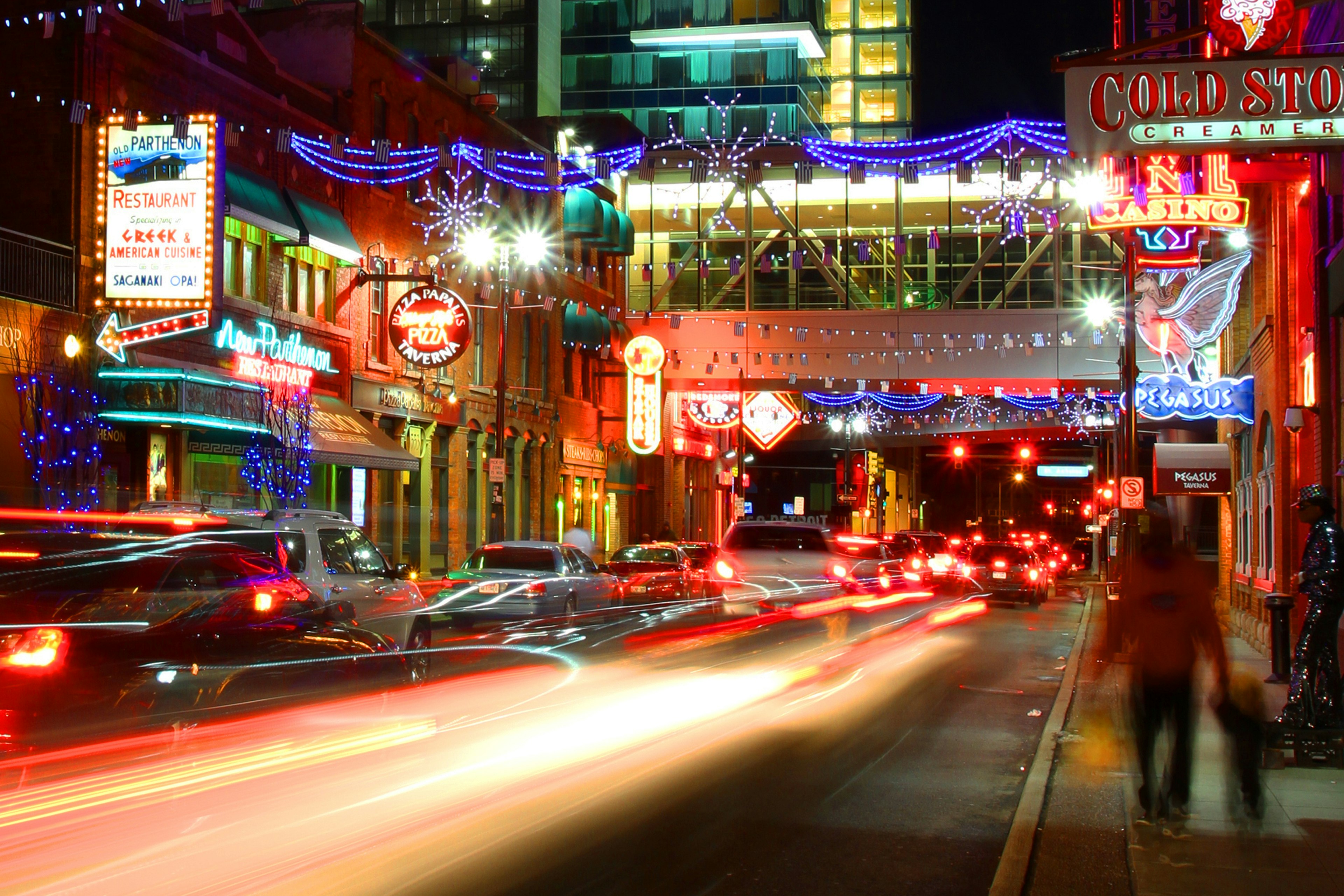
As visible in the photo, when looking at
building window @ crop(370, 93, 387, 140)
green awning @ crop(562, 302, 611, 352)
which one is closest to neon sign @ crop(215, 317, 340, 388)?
building window @ crop(370, 93, 387, 140)

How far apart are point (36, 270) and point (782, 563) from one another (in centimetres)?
1250

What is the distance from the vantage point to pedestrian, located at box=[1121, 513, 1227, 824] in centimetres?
869

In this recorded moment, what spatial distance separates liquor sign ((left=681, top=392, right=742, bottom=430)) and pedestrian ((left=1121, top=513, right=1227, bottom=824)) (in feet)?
137

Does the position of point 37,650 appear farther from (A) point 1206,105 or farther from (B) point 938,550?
(B) point 938,550

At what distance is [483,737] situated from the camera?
33.7 feet

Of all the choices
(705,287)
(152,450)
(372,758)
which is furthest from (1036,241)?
(372,758)

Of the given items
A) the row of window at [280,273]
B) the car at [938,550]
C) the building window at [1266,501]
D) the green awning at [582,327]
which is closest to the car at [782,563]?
the building window at [1266,501]

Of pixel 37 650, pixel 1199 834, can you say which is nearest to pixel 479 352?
pixel 37 650

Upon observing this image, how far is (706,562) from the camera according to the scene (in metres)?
32.9

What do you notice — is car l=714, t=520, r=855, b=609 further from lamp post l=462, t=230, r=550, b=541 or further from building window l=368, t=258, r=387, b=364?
building window l=368, t=258, r=387, b=364

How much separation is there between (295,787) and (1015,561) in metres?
29.9

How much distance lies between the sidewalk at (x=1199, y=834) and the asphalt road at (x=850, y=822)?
1.29 feet

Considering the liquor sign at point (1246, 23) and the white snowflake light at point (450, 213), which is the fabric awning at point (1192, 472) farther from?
the white snowflake light at point (450, 213)

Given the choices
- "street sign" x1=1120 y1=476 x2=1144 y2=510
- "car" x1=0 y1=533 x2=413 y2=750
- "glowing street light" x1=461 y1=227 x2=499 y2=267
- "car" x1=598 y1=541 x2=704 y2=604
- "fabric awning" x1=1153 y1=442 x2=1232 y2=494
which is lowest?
"car" x1=598 y1=541 x2=704 y2=604
